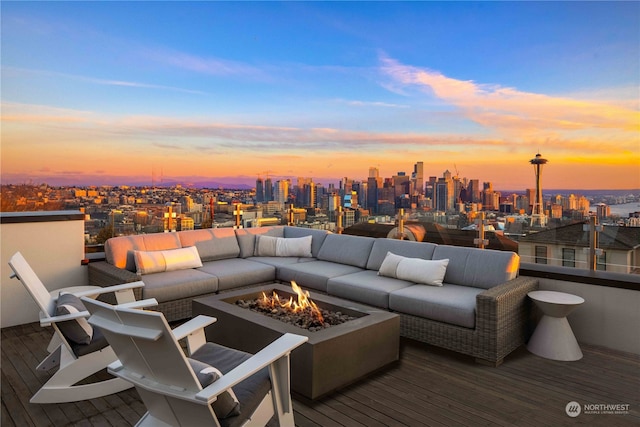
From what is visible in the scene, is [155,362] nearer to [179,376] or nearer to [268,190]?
[179,376]

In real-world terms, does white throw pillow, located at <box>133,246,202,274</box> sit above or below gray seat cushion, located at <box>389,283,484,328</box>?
above

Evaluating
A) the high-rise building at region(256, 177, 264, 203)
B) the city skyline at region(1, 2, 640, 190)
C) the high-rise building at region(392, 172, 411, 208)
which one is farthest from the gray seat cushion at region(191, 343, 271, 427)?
the high-rise building at region(256, 177, 264, 203)

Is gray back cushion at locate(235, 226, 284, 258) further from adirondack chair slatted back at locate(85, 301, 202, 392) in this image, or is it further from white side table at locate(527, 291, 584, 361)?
adirondack chair slatted back at locate(85, 301, 202, 392)

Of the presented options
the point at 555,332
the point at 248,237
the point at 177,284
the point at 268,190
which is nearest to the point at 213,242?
the point at 248,237

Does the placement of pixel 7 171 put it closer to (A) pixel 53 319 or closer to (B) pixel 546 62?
(A) pixel 53 319

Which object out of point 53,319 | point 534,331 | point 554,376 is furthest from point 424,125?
point 53,319
